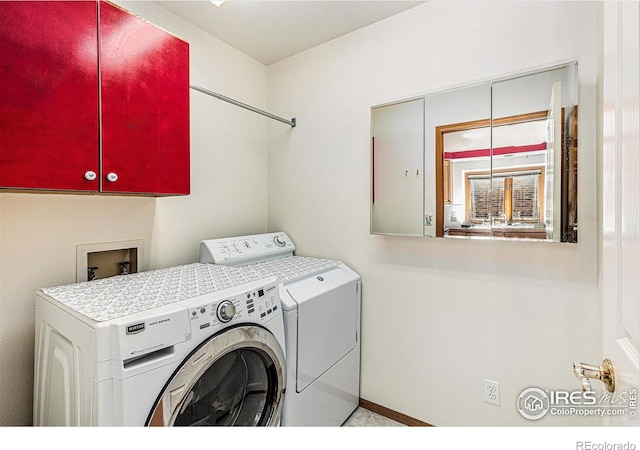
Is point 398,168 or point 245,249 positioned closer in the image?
point 398,168

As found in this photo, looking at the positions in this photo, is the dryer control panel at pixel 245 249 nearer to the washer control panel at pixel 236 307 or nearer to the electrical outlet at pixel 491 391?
the washer control panel at pixel 236 307

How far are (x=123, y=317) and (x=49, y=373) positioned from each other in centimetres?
53

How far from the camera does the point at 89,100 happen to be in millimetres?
1177

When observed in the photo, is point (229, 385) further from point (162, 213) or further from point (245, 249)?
point (162, 213)

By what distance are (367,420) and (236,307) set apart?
135cm

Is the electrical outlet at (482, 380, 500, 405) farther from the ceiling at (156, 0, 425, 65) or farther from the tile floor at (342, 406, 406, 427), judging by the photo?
the ceiling at (156, 0, 425, 65)

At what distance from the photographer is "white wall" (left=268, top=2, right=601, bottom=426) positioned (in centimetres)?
144

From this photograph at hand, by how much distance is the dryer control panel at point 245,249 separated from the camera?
189 cm

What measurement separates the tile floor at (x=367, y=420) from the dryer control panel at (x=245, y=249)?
45.8 inches

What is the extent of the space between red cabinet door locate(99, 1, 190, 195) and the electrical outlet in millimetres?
1893

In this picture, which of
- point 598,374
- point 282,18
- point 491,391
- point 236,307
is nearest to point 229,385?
point 236,307

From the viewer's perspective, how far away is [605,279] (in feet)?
2.52

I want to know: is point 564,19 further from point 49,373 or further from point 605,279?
point 49,373

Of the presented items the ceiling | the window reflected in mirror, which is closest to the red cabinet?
the ceiling
